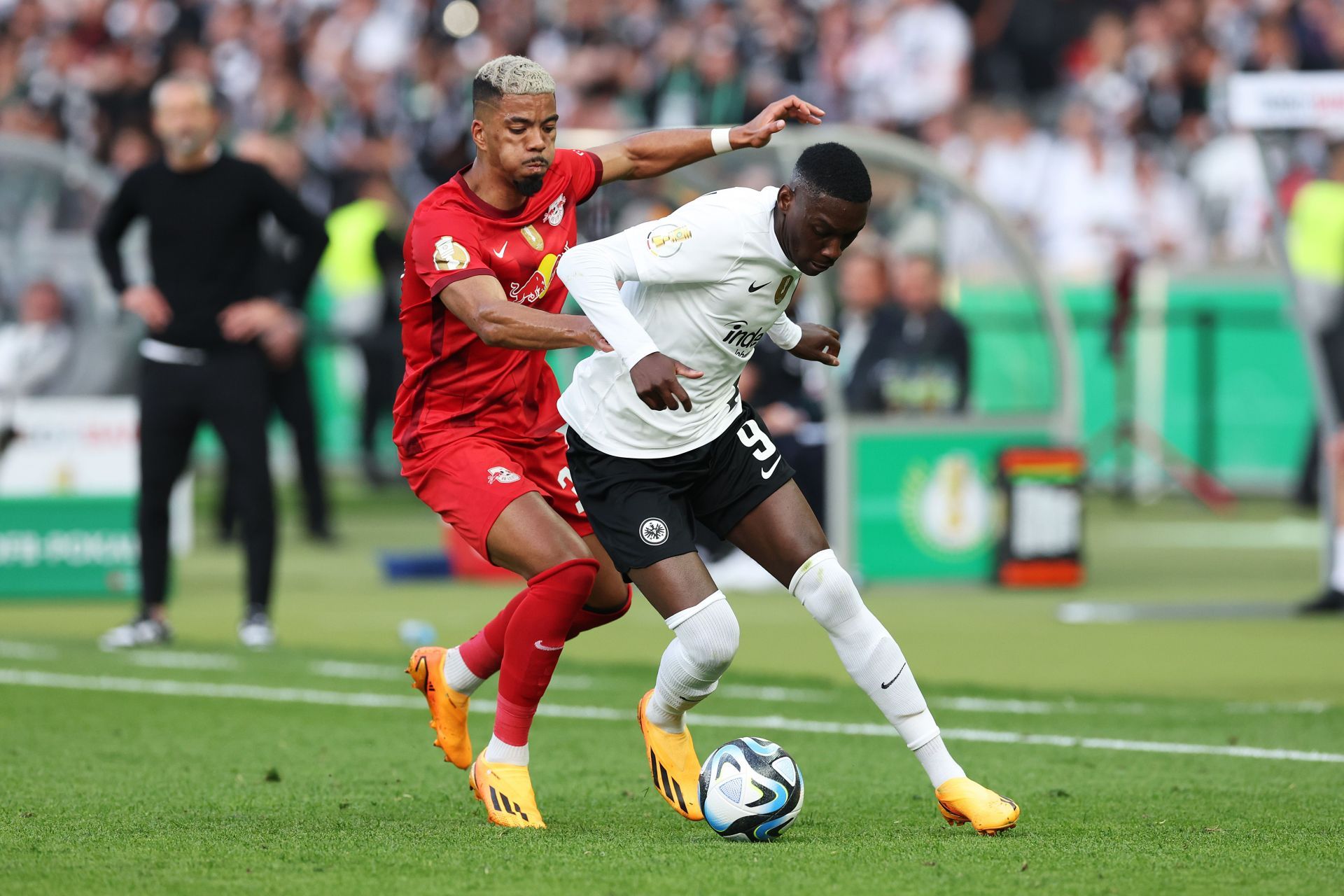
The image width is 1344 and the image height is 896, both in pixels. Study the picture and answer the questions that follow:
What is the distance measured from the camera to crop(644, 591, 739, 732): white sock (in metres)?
5.54

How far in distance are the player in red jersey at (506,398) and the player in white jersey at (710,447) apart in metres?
0.22

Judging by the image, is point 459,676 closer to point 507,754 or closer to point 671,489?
point 507,754

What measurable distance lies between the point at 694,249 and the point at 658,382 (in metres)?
0.56

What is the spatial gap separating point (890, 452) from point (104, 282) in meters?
5.35

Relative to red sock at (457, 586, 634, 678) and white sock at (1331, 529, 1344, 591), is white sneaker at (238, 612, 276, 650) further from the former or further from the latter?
white sock at (1331, 529, 1344, 591)

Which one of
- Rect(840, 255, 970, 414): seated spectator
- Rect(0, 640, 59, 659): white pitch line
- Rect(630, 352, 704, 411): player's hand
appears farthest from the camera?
Rect(840, 255, 970, 414): seated spectator

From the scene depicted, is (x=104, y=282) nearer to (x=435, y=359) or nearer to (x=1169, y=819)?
(x=435, y=359)

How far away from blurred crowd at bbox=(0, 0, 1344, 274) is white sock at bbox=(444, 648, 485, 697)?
1087 cm

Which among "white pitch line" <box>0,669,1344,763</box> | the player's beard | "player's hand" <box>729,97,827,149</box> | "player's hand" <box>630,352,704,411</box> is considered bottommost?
"white pitch line" <box>0,669,1344,763</box>

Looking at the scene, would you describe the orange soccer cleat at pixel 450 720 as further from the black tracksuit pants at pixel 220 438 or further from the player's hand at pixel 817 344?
the black tracksuit pants at pixel 220 438

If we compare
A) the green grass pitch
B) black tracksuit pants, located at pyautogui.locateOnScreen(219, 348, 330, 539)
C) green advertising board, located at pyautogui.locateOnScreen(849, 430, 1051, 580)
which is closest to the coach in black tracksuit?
the green grass pitch

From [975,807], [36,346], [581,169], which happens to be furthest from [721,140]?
[36,346]

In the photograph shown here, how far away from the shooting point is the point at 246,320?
9547 millimetres

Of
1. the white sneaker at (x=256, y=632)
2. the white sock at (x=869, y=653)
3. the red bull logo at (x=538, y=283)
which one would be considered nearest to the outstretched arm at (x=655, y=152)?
the red bull logo at (x=538, y=283)
